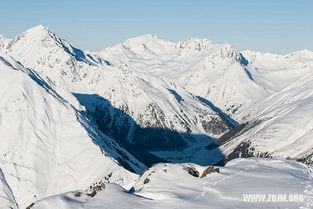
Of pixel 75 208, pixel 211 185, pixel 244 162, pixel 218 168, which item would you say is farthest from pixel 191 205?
pixel 244 162

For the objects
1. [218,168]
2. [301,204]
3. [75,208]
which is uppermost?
[218,168]

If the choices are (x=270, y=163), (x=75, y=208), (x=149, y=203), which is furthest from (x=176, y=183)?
(x=270, y=163)

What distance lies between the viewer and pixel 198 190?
241 ft

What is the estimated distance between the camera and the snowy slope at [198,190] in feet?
218

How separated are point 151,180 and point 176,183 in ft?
14.4

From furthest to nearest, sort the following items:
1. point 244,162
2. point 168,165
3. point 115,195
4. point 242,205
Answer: point 244,162 < point 168,165 < point 115,195 < point 242,205

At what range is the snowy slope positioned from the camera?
218 ft

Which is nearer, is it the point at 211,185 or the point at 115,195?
the point at 115,195

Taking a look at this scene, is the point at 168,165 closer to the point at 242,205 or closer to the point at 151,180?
the point at 151,180

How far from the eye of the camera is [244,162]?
97625mm

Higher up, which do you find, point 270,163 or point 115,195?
point 270,163

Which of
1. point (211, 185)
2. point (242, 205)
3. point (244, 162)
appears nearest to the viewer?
point (242, 205)

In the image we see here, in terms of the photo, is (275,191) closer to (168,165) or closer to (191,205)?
(191,205)

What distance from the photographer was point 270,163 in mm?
97938
